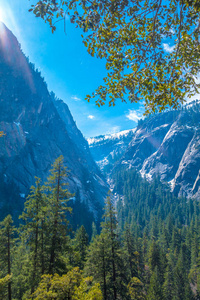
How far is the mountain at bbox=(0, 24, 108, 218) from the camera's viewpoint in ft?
267

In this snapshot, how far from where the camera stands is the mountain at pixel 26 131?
81.5 metres

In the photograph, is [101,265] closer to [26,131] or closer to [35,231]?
[35,231]

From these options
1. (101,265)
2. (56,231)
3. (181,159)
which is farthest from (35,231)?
(181,159)

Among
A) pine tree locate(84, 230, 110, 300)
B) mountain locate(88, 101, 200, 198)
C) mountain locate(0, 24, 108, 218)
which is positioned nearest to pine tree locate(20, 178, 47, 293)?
pine tree locate(84, 230, 110, 300)

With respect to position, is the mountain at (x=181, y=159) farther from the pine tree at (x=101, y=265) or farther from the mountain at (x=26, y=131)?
the pine tree at (x=101, y=265)

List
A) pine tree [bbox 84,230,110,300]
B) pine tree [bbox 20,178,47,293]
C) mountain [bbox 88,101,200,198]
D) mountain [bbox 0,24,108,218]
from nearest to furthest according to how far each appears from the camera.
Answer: pine tree [bbox 20,178,47,293] → pine tree [bbox 84,230,110,300] → mountain [bbox 0,24,108,218] → mountain [bbox 88,101,200,198]

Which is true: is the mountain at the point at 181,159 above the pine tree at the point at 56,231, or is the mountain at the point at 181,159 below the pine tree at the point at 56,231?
above

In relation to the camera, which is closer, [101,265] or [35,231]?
[35,231]

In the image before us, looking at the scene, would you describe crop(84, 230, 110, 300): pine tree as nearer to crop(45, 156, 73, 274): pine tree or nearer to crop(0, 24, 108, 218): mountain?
crop(45, 156, 73, 274): pine tree

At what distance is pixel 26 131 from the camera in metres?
97.2

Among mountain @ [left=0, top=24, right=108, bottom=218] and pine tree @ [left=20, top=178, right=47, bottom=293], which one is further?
mountain @ [left=0, top=24, right=108, bottom=218]

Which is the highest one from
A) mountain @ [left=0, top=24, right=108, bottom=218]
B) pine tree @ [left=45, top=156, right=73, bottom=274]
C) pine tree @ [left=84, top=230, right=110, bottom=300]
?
mountain @ [left=0, top=24, right=108, bottom=218]

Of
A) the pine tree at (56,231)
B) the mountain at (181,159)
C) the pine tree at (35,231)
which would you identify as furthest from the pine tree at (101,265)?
the mountain at (181,159)

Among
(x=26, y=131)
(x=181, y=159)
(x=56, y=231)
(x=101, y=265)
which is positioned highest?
(x=181, y=159)
